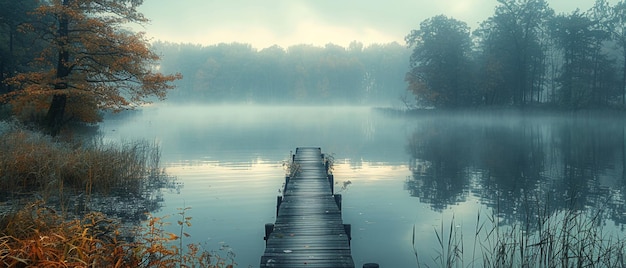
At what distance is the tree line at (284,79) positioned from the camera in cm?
14475

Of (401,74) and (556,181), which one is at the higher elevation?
(401,74)

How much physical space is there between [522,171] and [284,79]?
A: 132 m

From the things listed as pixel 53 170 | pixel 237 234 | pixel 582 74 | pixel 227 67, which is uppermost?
pixel 227 67

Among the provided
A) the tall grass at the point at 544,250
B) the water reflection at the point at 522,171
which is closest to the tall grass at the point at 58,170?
the tall grass at the point at 544,250

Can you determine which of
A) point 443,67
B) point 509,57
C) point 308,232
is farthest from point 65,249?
point 509,57

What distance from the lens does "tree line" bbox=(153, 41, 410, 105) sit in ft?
475

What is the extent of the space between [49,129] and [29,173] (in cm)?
1190

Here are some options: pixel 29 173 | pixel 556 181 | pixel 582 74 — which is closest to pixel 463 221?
pixel 556 181

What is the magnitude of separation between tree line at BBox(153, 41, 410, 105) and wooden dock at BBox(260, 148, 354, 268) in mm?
125409

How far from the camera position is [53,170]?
47.5ft

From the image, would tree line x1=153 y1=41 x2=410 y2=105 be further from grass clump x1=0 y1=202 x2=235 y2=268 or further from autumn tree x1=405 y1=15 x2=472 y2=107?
grass clump x1=0 y1=202 x2=235 y2=268

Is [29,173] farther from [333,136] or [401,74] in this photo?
[401,74]

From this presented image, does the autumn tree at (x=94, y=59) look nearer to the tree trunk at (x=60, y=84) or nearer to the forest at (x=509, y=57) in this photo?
the tree trunk at (x=60, y=84)

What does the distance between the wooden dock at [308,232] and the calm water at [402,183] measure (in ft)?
3.12
